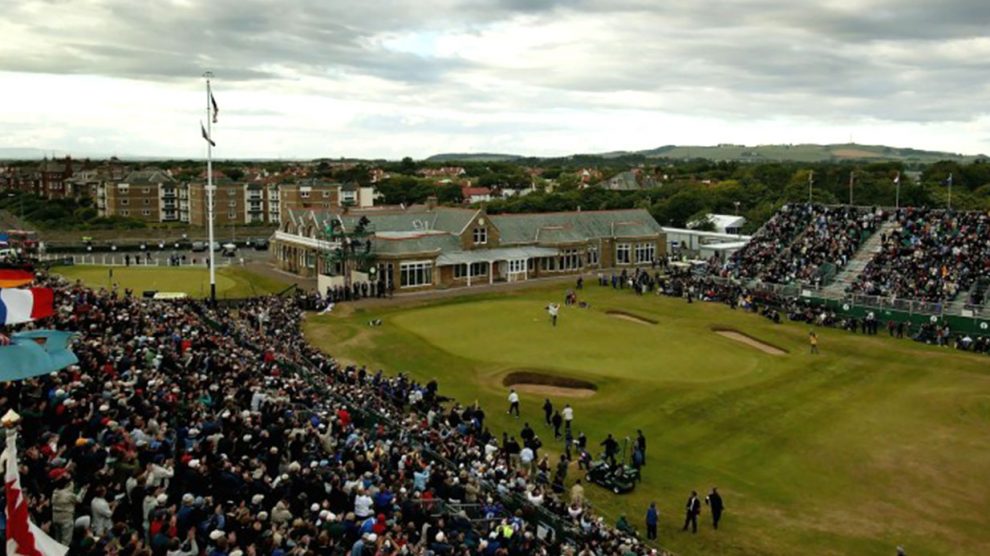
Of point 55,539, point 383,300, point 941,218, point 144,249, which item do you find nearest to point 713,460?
point 55,539

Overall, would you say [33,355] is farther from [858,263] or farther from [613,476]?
[858,263]

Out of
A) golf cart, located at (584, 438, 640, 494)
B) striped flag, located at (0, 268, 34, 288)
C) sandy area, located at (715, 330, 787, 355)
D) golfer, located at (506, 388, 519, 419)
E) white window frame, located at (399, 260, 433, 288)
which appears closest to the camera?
striped flag, located at (0, 268, 34, 288)

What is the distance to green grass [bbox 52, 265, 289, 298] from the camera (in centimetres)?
6438

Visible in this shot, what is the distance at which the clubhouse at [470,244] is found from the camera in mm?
64500

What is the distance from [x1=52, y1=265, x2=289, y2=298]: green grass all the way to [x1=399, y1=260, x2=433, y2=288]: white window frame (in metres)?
9.78

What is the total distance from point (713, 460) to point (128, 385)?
18.5m

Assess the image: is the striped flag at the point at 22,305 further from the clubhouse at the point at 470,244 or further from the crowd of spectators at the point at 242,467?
the clubhouse at the point at 470,244

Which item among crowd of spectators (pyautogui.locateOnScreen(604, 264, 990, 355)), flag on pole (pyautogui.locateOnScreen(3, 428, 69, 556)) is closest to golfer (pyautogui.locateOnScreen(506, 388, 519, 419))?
flag on pole (pyautogui.locateOnScreen(3, 428, 69, 556))

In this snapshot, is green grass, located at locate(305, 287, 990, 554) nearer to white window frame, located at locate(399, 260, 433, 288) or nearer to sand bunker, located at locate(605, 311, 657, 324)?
sand bunker, located at locate(605, 311, 657, 324)

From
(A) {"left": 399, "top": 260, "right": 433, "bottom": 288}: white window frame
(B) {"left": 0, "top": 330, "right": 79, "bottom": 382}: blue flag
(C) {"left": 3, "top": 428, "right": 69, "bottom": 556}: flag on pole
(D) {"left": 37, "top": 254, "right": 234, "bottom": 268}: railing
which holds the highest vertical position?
(B) {"left": 0, "top": 330, "right": 79, "bottom": 382}: blue flag

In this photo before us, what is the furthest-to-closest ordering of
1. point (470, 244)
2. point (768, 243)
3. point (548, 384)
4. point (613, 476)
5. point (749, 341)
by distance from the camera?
point (470, 244), point (768, 243), point (749, 341), point (548, 384), point (613, 476)

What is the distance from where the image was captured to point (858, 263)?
2340 inches

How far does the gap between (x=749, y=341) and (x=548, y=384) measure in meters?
14.9

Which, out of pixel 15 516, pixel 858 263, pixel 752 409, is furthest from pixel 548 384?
pixel 858 263
